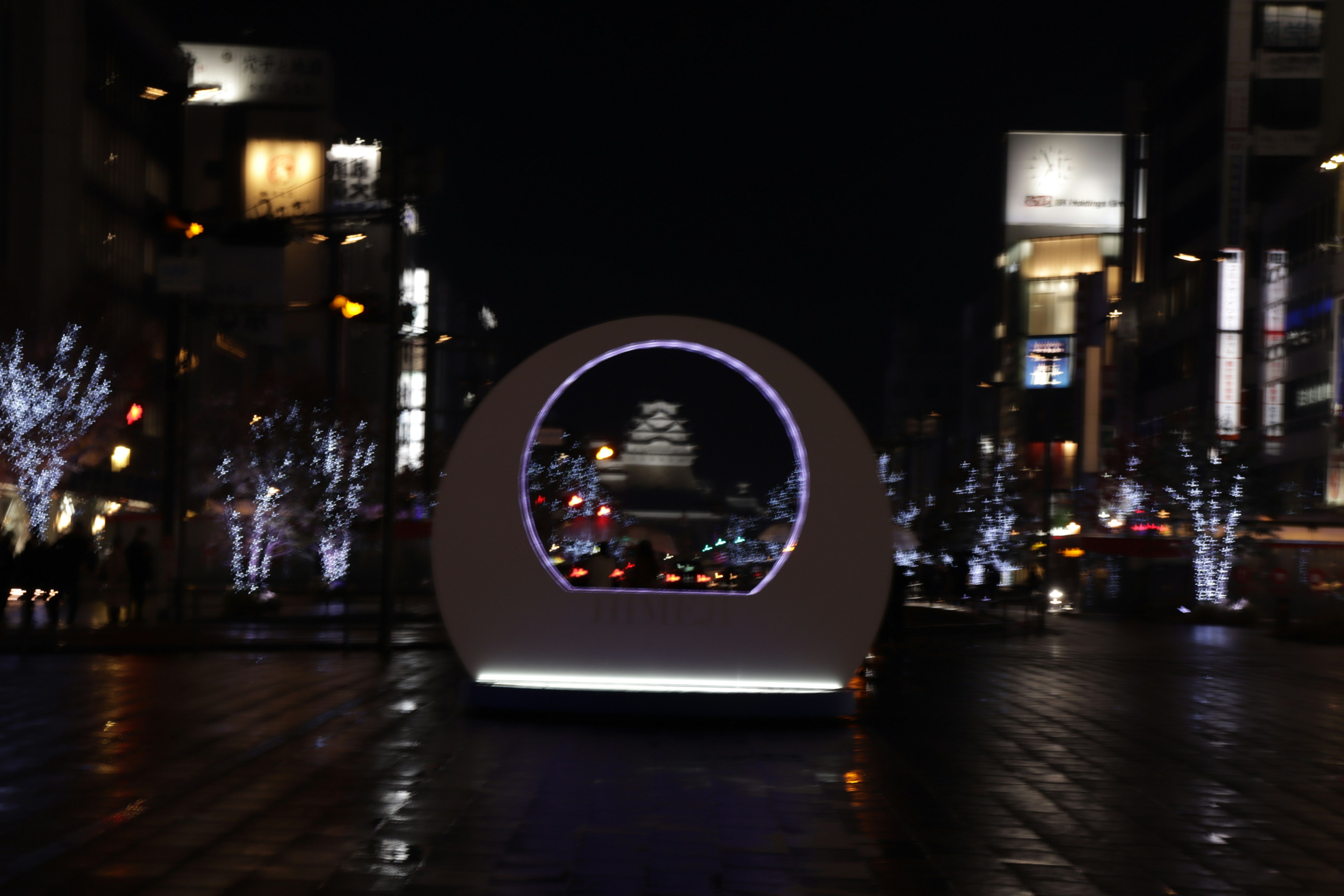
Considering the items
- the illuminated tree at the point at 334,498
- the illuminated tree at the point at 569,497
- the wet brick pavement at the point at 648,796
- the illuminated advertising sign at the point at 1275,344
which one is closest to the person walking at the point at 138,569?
the illuminated tree at the point at 569,497

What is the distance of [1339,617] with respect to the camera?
31.5 m

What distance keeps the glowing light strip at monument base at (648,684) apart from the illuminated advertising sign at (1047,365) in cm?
6514

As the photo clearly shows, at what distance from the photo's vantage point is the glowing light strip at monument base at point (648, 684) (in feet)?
44.4

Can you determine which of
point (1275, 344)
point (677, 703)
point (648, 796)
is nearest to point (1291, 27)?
point (1275, 344)

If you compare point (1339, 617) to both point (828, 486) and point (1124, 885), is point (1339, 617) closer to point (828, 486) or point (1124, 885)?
point (828, 486)

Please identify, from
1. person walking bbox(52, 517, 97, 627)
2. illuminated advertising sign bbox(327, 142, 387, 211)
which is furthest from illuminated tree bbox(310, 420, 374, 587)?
illuminated advertising sign bbox(327, 142, 387, 211)

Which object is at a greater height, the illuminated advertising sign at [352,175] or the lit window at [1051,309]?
the illuminated advertising sign at [352,175]

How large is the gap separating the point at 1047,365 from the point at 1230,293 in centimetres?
3033

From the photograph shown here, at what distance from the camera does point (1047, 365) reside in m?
80.9

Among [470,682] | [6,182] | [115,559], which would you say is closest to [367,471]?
[6,182]

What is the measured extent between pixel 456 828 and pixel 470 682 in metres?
5.76

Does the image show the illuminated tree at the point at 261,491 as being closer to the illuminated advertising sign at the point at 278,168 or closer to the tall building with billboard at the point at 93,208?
the tall building with billboard at the point at 93,208

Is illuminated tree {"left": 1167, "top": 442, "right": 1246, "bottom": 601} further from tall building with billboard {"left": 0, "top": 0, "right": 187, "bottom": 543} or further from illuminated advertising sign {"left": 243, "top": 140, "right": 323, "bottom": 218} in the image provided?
illuminated advertising sign {"left": 243, "top": 140, "right": 323, "bottom": 218}

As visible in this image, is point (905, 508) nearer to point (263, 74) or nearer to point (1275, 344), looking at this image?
point (1275, 344)
